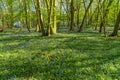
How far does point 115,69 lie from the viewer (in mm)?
11305

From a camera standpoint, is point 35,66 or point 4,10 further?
point 4,10

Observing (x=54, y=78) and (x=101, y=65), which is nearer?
(x=54, y=78)

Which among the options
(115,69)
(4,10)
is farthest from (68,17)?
(115,69)

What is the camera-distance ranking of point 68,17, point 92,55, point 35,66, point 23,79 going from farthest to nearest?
point 68,17
point 92,55
point 35,66
point 23,79

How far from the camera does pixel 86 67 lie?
11.3 metres

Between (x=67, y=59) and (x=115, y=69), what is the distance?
294 cm

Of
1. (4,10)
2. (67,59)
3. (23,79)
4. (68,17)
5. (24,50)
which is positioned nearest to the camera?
(23,79)

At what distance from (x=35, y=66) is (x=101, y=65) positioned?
3848mm

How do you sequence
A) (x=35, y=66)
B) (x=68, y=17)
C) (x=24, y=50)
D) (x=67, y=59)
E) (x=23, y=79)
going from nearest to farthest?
1. (x=23, y=79)
2. (x=35, y=66)
3. (x=67, y=59)
4. (x=24, y=50)
5. (x=68, y=17)

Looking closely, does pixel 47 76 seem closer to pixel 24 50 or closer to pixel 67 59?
pixel 67 59

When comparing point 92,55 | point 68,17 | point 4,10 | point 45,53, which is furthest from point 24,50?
point 4,10

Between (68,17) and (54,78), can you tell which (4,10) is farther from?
(54,78)

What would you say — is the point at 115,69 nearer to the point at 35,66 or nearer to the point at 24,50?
the point at 35,66

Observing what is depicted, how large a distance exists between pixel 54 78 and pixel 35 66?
1.81 metres
